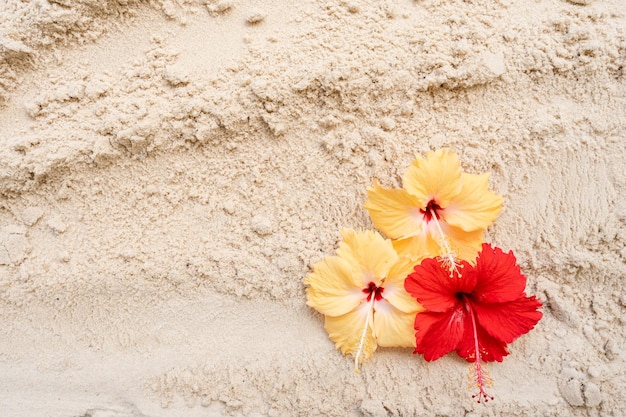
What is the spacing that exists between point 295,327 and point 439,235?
33cm

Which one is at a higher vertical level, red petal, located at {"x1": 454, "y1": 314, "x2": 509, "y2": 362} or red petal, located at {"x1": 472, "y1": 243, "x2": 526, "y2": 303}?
red petal, located at {"x1": 472, "y1": 243, "x2": 526, "y2": 303}

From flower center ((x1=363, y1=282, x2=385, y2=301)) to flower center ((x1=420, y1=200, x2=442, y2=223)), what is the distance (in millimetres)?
156

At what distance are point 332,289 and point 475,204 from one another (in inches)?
11.8

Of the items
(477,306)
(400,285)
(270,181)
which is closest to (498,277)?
(477,306)

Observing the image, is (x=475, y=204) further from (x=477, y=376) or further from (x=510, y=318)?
(x=477, y=376)

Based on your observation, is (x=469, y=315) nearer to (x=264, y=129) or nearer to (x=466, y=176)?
(x=466, y=176)

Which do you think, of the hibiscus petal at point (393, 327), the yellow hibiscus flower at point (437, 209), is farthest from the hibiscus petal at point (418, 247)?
the hibiscus petal at point (393, 327)

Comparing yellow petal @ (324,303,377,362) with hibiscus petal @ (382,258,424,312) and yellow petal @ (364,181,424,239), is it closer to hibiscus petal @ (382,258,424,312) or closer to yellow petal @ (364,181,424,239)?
hibiscus petal @ (382,258,424,312)

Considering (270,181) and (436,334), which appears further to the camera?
(270,181)

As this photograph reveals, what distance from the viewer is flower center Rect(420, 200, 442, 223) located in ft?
3.36

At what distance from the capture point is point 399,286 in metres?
1.02

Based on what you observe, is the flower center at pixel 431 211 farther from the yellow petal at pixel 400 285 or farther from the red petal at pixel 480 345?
the red petal at pixel 480 345

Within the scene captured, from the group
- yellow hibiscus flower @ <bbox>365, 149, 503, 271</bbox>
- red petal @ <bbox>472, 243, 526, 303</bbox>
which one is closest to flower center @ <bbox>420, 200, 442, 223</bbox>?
yellow hibiscus flower @ <bbox>365, 149, 503, 271</bbox>

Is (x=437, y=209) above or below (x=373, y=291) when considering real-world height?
above
